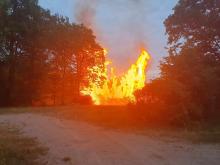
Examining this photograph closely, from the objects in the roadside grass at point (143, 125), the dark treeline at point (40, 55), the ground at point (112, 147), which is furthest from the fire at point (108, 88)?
the ground at point (112, 147)

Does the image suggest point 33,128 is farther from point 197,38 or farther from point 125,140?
point 197,38

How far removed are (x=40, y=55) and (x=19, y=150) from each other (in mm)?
40225

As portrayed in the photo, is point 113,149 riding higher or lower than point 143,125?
lower

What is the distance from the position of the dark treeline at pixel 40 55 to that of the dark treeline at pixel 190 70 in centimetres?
2160

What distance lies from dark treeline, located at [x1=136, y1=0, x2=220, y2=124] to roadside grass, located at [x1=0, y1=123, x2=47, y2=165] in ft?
31.0

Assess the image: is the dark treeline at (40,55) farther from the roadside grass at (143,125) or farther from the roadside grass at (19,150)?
the roadside grass at (19,150)

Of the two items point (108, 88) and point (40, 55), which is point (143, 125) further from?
point (108, 88)

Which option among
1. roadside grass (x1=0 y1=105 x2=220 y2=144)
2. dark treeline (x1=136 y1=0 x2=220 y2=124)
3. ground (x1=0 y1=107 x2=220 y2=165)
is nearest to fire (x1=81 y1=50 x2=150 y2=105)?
dark treeline (x1=136 y1=0 x2=220 y2=124)

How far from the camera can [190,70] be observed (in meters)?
27.3

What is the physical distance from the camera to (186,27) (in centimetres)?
3500

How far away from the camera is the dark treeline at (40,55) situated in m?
51.3

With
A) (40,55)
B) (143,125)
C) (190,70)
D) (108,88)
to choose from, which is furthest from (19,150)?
(108,88)

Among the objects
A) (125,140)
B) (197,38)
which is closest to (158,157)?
(125,140)

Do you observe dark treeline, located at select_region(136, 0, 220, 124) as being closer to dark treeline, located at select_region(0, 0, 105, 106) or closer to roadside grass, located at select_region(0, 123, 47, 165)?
roadside grass, located at select_region(0, 123, 47, 165)
